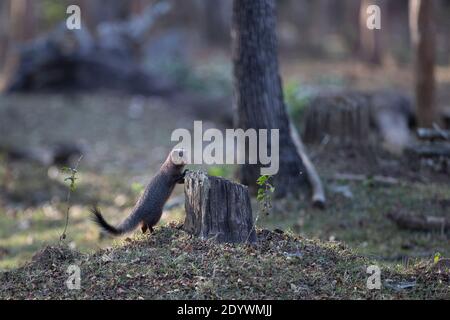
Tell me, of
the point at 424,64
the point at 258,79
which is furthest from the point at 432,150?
the point at 258,79

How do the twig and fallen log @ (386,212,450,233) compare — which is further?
the twig

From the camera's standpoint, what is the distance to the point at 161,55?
2425 cm

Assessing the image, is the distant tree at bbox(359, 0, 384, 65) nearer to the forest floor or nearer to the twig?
the forest floor

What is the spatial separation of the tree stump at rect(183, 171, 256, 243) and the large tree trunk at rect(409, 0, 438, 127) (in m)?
6.18

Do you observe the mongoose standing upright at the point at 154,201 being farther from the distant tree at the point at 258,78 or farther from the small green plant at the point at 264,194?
the distant tree at the point at 258,78

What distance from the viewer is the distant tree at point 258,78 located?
8.61 meters

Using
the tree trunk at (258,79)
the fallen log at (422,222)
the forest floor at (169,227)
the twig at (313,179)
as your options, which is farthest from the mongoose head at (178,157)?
the fallen log at (422,222)

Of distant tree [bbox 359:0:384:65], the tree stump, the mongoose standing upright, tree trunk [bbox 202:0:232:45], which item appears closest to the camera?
the tree stump

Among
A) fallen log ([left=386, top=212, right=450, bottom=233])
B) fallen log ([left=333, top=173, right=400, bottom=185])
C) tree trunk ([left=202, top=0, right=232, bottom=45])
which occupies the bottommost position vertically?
fallen log ([left=386, top=212, right=450, bottom=233])

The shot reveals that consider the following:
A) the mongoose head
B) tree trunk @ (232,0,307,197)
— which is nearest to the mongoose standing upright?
the mongoose head

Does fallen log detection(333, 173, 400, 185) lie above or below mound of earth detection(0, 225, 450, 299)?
above

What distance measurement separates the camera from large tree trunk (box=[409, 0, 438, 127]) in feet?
36.9

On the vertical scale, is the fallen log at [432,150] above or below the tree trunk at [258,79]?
below

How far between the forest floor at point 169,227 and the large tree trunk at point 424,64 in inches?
56.7
